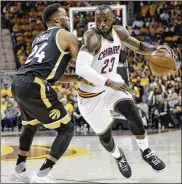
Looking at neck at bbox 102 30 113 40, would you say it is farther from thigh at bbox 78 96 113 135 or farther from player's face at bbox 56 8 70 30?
thigh at bbox 78 96 113 135

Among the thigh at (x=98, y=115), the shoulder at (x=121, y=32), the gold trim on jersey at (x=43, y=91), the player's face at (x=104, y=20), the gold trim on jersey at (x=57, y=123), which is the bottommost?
the thigh at (x=98, y=115)

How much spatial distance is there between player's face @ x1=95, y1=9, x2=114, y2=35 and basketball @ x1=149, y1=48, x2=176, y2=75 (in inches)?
19.1

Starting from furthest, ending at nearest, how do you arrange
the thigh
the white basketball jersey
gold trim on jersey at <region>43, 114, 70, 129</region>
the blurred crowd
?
the blurred crowd
the thigh
the white basketball jersey
gold trim on jersey at <region>43, 114, 70, 129</region>

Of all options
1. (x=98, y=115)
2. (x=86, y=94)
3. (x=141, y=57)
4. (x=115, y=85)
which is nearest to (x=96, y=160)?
(x=98, y=115)

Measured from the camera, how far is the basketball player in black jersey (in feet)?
13.2

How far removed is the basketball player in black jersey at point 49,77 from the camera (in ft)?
13.2

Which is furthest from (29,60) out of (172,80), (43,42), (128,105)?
(172,80)

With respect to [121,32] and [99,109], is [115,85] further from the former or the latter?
[99,109]

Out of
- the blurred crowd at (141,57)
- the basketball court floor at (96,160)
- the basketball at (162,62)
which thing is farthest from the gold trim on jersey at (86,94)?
the blurred crowd at (141,57)

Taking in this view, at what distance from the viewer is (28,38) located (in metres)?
19.2

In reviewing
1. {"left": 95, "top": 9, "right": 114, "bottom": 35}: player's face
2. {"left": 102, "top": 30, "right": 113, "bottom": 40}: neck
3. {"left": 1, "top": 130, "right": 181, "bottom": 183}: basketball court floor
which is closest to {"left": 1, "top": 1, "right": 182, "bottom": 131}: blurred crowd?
{"left": 1, "top": 130, "right": 181, "bottom": 183}: basketball court floor

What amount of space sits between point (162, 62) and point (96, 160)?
5.53 m

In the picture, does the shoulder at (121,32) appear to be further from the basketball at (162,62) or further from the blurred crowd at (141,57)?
the blurred crowd at (141,57)

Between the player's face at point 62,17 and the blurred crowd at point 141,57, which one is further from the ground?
the player's face at point 62,17
